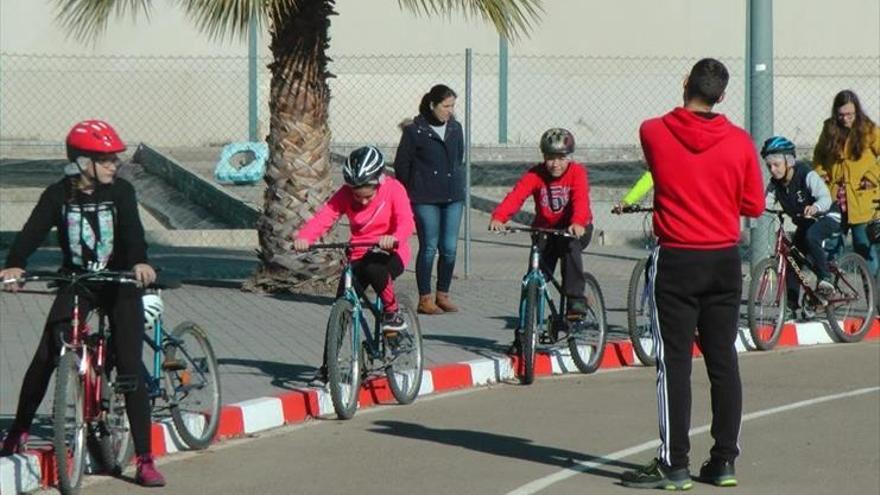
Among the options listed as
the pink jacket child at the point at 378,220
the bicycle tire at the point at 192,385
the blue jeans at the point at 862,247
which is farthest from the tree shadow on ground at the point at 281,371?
the blue jeans at the point at 862,247

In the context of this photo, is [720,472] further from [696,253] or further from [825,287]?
[825,287]

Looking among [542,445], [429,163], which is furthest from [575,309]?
[429,163]

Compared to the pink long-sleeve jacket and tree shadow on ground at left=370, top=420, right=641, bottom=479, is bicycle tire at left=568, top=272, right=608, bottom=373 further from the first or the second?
tree shadow on ground at left=370, top=420, right=641, bottom=479

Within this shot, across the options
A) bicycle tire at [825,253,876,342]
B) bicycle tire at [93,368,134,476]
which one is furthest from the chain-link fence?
bicycle tire at [93,368,134,476]

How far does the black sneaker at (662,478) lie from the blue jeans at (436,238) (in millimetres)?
6466

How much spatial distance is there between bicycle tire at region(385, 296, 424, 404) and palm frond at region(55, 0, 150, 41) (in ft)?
16.6

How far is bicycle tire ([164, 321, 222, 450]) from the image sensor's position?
9633mm

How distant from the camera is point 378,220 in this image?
1127 cm

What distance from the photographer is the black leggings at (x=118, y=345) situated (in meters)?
8.81

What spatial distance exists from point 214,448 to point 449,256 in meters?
5.40

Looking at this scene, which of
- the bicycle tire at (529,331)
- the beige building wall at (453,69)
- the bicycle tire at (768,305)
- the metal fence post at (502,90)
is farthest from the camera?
the metal fence post at (502,90)

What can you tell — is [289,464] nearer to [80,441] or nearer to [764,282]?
[80,441]

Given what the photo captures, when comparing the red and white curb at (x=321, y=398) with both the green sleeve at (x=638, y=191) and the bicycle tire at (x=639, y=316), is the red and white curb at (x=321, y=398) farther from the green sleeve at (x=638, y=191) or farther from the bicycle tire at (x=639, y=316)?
the green sleeve at (x=638, y=191)

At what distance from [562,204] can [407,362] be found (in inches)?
69.0
